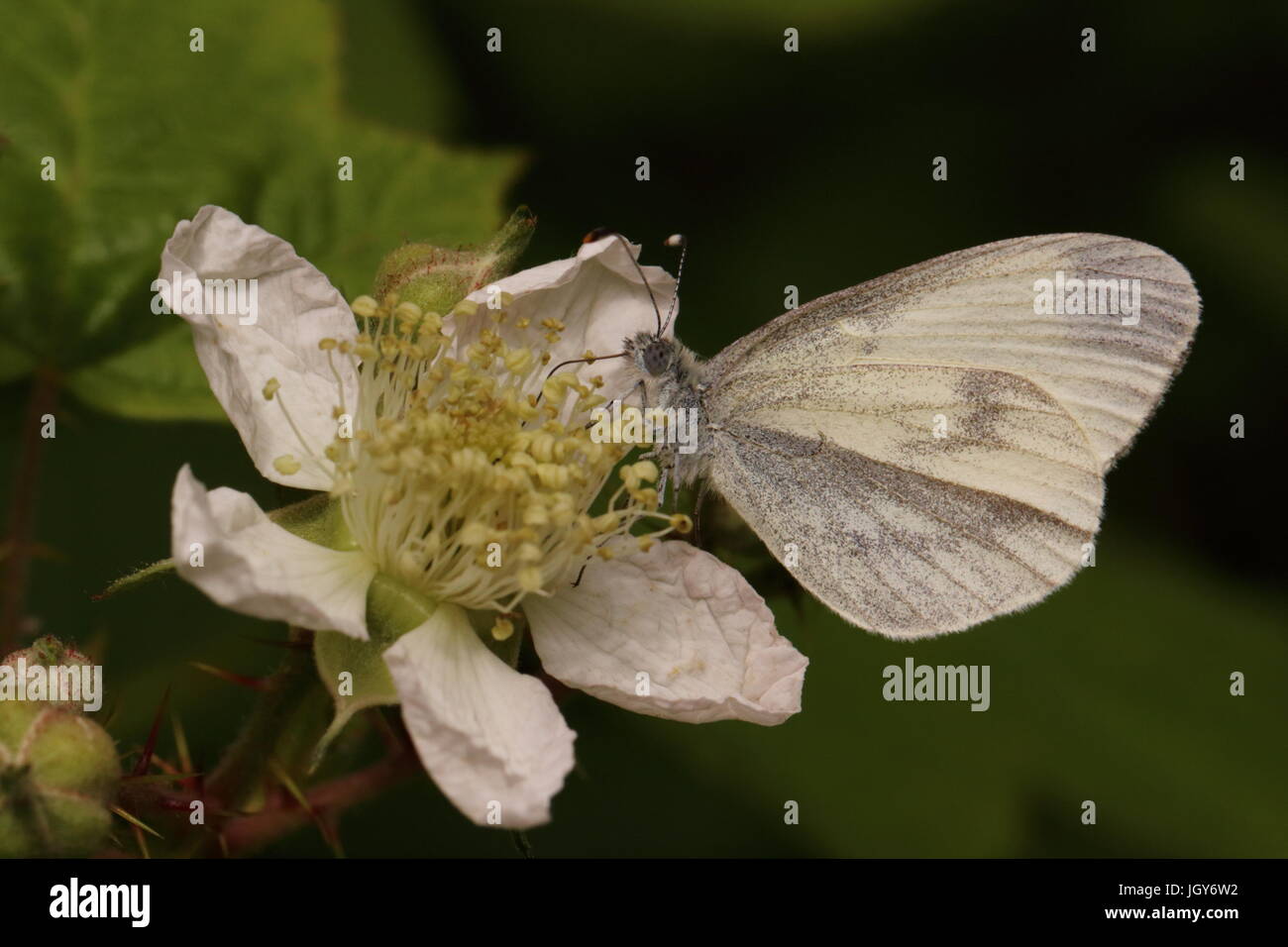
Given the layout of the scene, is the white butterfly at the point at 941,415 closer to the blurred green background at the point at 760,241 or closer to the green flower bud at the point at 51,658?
the blurred green background at the point at 760,241

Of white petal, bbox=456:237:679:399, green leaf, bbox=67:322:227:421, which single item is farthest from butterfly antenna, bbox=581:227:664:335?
green leaf, bbox=67:322:227:421

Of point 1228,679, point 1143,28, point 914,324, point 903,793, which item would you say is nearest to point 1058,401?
point 914,324

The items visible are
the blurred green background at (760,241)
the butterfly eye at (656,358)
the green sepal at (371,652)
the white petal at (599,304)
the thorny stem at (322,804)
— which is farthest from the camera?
the blurred green background at (760,241)

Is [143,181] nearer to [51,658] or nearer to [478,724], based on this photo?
[51,658]

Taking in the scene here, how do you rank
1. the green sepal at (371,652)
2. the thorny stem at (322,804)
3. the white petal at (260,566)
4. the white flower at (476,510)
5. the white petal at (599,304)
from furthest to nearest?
1. the white petal at (599,304)
2. the thorny stem at (322,804)
3. the white flower at (476,510)
4. the green sepal at (371,652)
5. the white petal at (260,566)

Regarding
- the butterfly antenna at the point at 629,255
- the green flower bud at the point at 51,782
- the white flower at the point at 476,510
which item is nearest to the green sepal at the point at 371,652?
the white flower at the point at 476,510

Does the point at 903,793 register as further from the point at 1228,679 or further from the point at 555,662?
the point at 555,662

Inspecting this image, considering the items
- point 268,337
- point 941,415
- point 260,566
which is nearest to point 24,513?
point 268,337
